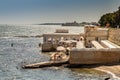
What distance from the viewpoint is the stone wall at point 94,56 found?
4616 cm

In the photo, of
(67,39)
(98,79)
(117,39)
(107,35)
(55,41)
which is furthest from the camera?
(67,39)

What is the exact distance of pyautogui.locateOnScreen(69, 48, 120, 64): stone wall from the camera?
46.2 m

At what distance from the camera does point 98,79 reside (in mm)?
39781

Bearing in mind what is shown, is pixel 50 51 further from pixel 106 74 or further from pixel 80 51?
pixel 106 74

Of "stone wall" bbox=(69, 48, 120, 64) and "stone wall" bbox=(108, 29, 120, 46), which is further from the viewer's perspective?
"stone wall" bbox=(108, 29, 120, 46)

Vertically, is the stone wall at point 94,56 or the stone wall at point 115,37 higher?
the stone wall at point 115,37

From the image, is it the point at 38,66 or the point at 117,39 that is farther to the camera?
the point at 117,39

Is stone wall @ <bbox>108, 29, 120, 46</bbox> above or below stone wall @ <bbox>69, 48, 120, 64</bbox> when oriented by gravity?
above

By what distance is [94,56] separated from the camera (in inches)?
1825

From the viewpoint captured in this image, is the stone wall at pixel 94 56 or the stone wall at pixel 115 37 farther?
the stone wall at pixel 115 37

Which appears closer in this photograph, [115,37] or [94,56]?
[94,56]

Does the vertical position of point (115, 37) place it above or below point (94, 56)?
above

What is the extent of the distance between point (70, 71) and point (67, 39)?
3916cm

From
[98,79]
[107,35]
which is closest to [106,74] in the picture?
[98,79]
